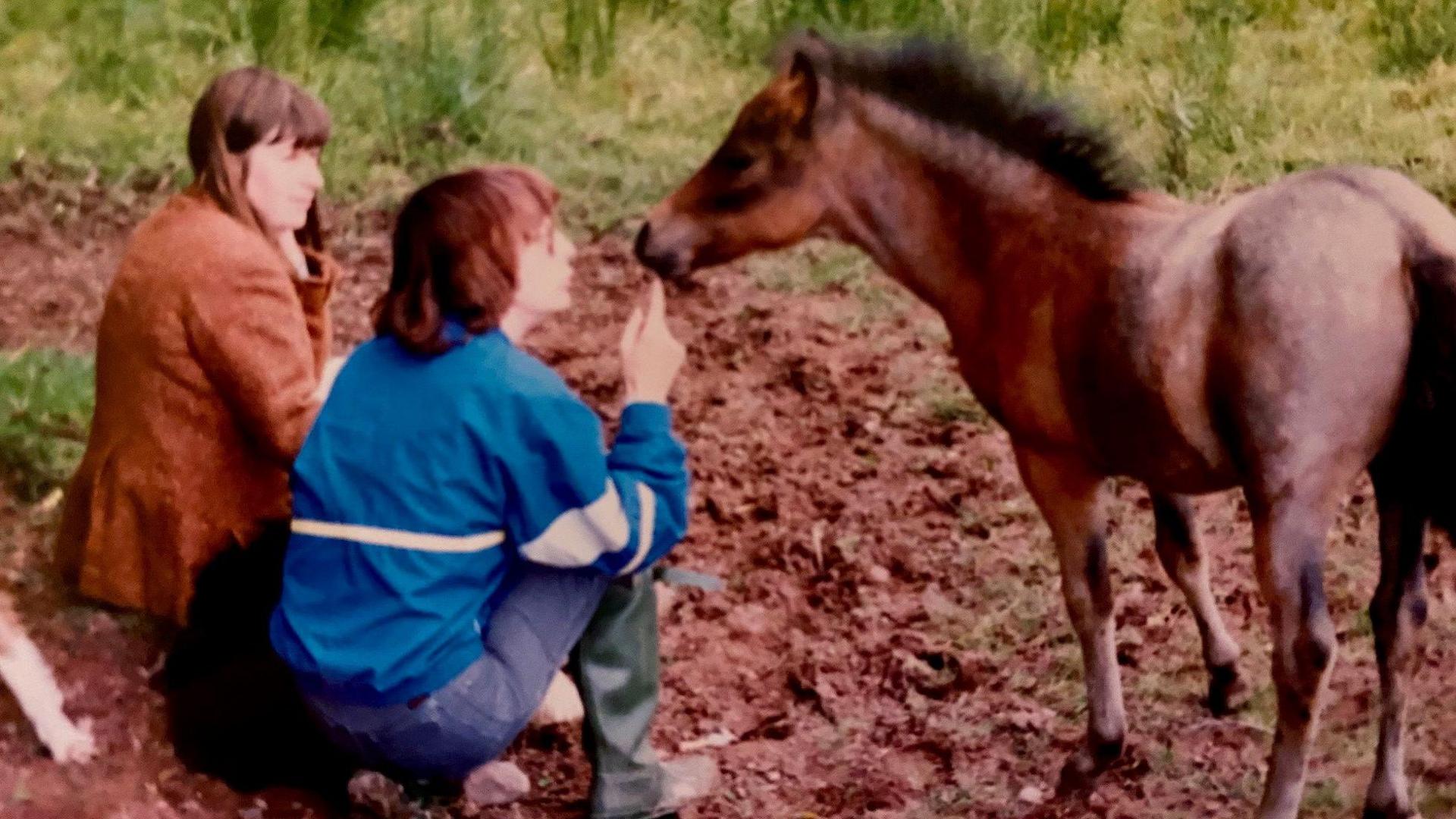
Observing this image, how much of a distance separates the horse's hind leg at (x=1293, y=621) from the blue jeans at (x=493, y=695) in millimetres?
1271

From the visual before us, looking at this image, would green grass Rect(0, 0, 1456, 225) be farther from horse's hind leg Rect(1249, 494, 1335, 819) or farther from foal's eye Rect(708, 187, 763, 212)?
horse's hind leg Rect(1249, 494, 1335, 819)

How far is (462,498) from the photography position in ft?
9.16

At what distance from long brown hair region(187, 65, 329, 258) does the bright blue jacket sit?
1.90 feet

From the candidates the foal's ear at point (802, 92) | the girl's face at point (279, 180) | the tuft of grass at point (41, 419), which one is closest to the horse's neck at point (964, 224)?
the foal's ear at point (802, 92)

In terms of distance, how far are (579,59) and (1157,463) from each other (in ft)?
18.4

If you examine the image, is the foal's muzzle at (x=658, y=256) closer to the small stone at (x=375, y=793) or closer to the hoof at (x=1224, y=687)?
the small stone at (x=375, y=793)

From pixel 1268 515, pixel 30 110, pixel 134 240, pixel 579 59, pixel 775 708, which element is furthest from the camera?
pixel 579 59

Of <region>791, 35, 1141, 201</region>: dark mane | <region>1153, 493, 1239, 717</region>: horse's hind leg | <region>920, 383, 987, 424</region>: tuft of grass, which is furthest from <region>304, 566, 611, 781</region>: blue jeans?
<region>920, 383, 987, 424</region>: tuft of grass

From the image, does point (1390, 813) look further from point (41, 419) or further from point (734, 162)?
point (41, 419)

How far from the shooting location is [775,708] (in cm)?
388

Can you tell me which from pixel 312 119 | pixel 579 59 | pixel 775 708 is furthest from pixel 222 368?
pixel 579 59

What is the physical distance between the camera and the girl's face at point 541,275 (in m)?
2.87

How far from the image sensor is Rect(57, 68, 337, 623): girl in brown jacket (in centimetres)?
310

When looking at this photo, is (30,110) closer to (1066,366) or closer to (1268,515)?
(1066,366)
